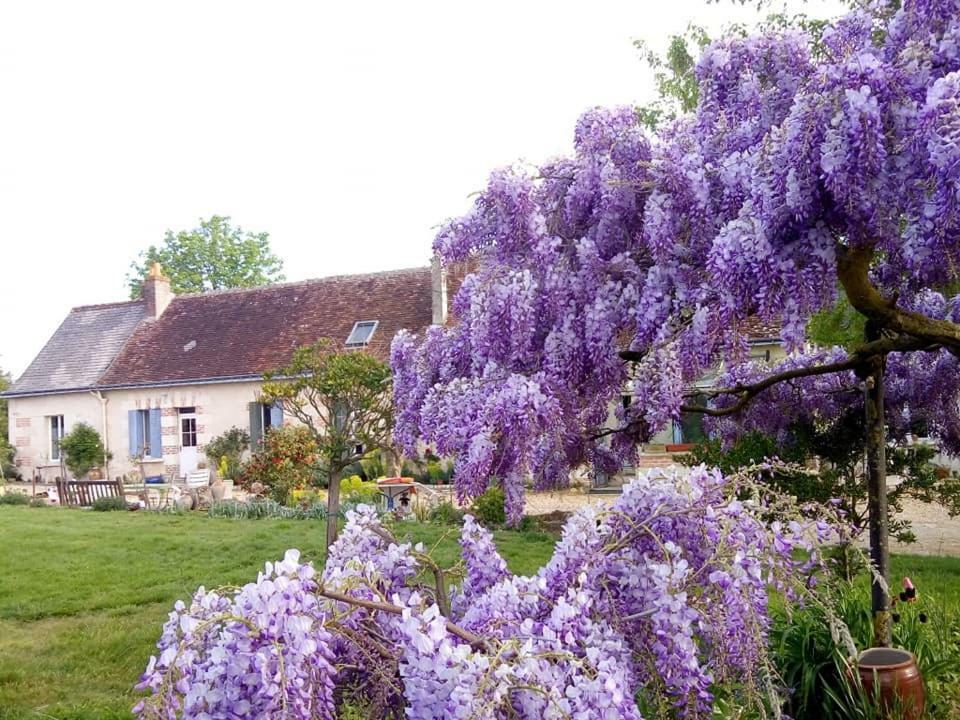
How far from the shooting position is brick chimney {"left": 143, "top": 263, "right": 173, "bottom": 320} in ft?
84.2

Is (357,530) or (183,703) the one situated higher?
(357,530)

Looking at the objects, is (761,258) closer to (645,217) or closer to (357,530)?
(645,217)

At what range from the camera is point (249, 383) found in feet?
71.1

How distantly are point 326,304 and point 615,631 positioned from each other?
2133 cm

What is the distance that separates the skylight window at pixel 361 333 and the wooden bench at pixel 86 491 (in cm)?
633

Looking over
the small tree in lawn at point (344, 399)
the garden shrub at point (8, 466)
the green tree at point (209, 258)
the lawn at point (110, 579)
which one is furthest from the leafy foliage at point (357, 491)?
the green tree at point (209, 258)

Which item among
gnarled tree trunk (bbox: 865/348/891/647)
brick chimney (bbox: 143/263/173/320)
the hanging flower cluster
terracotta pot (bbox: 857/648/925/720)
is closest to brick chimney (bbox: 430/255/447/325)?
brick chimney (bbox: 143/263/173/320)

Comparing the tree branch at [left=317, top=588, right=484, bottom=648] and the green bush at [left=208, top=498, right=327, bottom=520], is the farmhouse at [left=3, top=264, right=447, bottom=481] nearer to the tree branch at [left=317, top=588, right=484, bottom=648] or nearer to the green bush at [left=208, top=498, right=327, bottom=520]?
the green bush at [left=208, top=498, right=327, bottom=520]

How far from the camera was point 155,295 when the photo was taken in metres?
25.7

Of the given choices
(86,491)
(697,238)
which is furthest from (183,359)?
(697,238)

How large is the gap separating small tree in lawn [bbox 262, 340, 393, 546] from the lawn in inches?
66.1

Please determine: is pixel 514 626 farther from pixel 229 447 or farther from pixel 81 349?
pixel 81 349

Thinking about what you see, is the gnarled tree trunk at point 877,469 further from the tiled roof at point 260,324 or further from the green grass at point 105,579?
the tiled roof at point 260,324

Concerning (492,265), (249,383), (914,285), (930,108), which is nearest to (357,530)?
(492,265)
